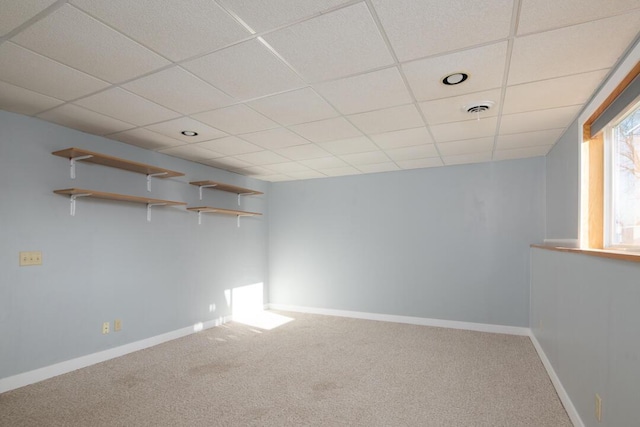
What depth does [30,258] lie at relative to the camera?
2.93 m

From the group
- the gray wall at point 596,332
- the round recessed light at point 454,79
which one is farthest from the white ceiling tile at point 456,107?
the gray wall at point 596,332

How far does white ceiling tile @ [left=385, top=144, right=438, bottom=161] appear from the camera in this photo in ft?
13.0

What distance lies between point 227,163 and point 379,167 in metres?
2.28

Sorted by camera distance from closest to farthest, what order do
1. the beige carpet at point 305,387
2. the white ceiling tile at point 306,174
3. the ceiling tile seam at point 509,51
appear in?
the ceiling tile seam at point 509,51, the beige carpet at point 305,387, the white ceiling tile at point 306,174

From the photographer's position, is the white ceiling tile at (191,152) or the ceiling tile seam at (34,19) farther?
the white ceiling tile at (191,152)

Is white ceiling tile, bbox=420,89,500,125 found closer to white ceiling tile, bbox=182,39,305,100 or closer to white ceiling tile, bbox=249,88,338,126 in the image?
white ceiling tile, bbox=249,88,338,126

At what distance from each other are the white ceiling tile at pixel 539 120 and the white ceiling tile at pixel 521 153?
0.82m

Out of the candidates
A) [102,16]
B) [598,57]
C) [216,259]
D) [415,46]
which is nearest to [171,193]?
[216,259]

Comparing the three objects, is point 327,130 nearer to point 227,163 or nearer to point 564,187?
point 227,163

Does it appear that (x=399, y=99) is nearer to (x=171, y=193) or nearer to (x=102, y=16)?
(x=102, y=16)

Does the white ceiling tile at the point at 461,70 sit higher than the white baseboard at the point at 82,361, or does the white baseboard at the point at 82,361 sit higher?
the white ceiling tile at the point at 461,70

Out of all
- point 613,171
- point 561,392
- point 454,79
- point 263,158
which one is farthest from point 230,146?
point 561,392

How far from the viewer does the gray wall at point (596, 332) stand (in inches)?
57.5

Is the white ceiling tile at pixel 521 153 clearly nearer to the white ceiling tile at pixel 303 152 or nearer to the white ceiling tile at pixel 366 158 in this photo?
the white ceiling tile at pixel 366 158
